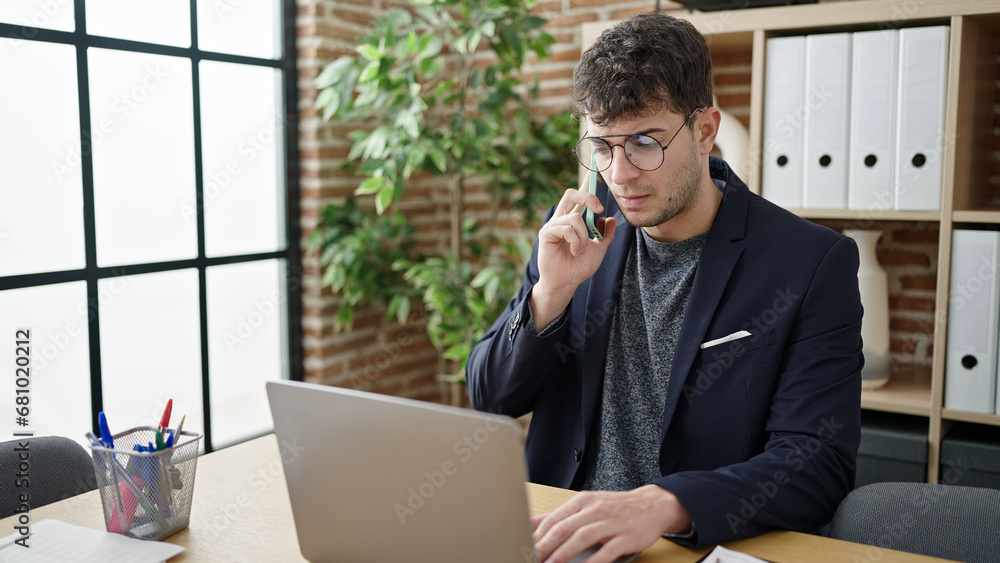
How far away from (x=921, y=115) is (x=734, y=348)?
3.61 feet

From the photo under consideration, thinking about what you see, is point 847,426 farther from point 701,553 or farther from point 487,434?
point 487,434

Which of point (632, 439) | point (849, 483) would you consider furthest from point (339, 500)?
point (849, 483)

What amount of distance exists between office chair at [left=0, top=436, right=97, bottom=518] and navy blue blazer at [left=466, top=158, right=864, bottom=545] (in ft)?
2.43

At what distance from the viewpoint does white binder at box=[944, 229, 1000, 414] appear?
6.82 feet

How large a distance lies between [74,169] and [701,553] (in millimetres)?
2020

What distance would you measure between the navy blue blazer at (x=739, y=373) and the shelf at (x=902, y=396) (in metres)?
0.94

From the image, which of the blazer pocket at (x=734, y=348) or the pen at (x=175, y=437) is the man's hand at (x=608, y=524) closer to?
the blazer pocket at (x=734, y=348)

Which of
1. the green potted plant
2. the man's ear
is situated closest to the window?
the green potted plant

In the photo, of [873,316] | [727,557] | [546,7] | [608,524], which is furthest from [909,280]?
[608,524]

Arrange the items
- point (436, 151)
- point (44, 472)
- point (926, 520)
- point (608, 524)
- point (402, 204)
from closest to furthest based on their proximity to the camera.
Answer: point (608, 524) < point (926, 520) < point (44, 472) < point (436, 151) < point (402, 204)

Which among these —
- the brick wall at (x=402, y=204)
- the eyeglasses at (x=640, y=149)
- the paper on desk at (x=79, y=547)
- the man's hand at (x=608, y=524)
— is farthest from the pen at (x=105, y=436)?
the brick wall at (x=402, y=204)

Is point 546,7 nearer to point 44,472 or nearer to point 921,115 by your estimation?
point 921,115

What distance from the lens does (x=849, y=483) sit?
4.48 feet

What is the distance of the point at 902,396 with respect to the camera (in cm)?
226
